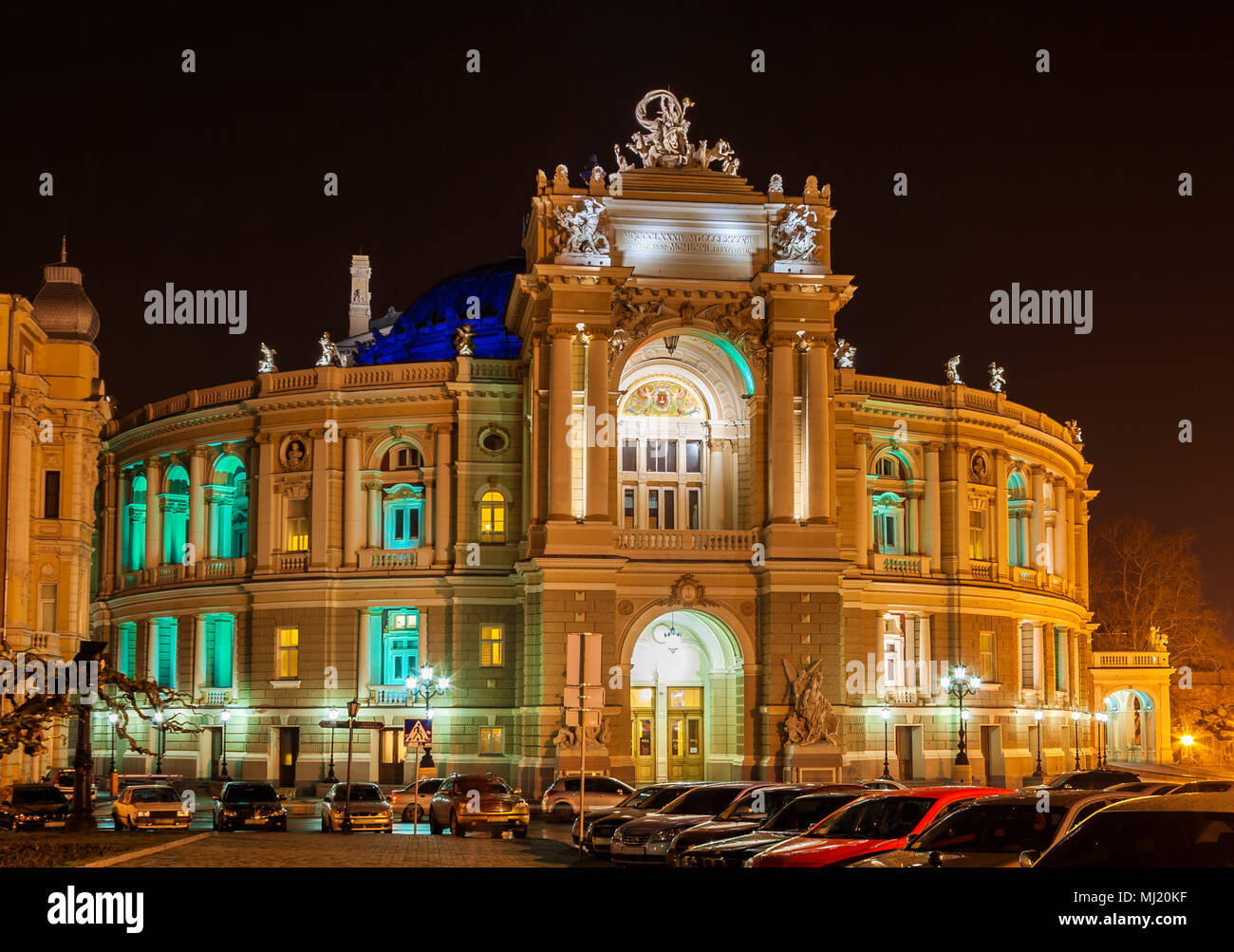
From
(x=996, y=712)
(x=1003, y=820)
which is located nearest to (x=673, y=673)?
(x=996, y=712)

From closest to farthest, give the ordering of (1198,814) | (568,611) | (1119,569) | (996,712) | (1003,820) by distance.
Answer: (1198,814), (1003,820), (568,611), (996,712), (1119,569)

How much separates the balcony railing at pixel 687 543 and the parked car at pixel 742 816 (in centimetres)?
2569

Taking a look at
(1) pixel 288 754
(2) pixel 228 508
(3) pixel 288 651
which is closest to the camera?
(1) pixel 288 754

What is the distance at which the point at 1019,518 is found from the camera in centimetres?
7475

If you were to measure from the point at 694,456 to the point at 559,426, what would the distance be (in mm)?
7052

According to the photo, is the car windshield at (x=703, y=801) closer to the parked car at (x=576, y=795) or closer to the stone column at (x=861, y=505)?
the parked car at (x=576, y=795)

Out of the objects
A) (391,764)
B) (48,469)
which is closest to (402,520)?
(391,764)

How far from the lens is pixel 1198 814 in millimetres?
15531

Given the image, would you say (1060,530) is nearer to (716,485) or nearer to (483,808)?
(716,485)

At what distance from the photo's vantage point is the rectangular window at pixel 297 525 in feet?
220

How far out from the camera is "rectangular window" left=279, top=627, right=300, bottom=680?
6669 centimetres

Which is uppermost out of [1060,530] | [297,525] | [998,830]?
[1060,530]
